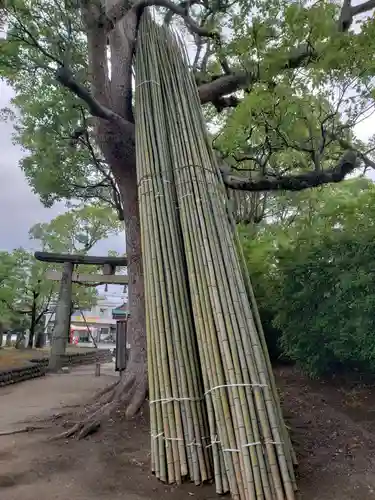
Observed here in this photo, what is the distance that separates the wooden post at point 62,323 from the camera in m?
8.94

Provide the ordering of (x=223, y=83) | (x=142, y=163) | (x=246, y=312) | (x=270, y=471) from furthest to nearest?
(x=223, y=83) < (x=142, y=163) < (x=246, y=312) < (x=270, y=471)

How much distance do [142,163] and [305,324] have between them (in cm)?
204

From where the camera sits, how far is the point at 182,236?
2.91 m

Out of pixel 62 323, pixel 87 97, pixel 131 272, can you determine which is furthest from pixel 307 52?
pixel 62 323

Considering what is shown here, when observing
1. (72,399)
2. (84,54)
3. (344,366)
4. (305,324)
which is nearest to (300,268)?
(305,324)

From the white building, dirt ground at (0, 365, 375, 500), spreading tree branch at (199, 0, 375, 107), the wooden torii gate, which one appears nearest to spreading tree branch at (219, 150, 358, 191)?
spreading tree branch at (199, 0, 375, 107)

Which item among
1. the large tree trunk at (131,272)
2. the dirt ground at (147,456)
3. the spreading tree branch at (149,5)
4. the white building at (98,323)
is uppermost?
the white building at (98,323)

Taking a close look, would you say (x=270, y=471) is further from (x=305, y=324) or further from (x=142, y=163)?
(x=142, y=163)

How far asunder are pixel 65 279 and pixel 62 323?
99 centimetres

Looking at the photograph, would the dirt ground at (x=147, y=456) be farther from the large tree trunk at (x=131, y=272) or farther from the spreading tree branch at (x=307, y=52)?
the spreading tree branch at (x=307, y=52)

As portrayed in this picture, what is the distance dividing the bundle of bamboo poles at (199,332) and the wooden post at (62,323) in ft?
21.7

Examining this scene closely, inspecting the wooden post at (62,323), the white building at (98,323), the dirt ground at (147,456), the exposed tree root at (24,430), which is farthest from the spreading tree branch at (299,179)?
the white building at (98,323)

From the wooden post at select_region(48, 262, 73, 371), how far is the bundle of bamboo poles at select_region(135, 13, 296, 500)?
662 cm

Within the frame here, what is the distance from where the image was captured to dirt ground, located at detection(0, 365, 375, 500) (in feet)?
7.27
